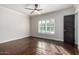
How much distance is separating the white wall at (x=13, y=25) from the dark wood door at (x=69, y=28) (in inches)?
42.4

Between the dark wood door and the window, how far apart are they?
1.05 feet

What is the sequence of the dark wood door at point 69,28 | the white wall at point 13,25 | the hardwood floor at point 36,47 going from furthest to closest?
the white wall at point 13,25, the hardwood floor at point 36,47, the dark wood door at point 69,28

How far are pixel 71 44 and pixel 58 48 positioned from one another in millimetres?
370

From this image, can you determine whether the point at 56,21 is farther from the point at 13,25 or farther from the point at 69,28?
the point at 13,25

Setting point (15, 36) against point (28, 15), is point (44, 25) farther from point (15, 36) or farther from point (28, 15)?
point (15, 36)

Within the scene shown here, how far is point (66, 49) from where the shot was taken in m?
2.07

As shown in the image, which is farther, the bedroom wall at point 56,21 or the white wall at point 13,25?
the white wall at point 13,25

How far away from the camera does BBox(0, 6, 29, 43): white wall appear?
2128 millimetres

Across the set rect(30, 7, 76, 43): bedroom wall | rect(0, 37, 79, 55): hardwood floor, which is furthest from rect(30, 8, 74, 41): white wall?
rect(0, 37, 79, 55): hardwood floor

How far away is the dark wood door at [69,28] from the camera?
5.89 feet

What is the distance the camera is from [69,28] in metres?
1.91

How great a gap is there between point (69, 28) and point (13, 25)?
163 cm

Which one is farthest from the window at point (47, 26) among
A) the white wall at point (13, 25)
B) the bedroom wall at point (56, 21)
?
the white wall at point (13, 25)

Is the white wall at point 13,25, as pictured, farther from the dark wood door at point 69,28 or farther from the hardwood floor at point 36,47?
the dark wood door at point 69,28
